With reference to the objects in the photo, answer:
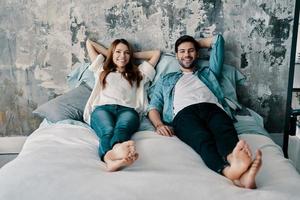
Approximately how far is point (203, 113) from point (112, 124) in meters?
0.51

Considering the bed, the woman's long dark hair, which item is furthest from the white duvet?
the woman's long dark hair

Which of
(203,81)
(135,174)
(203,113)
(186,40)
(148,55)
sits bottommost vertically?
(135,174)

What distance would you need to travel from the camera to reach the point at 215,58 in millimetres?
2291

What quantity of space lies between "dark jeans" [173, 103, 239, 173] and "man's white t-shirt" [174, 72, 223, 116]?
0.06 metres

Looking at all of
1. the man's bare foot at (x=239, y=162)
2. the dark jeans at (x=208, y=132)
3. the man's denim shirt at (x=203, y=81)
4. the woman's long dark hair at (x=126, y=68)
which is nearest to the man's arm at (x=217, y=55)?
the man's denim shirt at (x=203, y=81)

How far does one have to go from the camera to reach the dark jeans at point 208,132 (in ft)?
5.09

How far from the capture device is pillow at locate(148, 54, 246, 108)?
235 centimetres

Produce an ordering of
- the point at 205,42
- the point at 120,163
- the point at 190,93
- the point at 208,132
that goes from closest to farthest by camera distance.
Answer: the point at 120,163 < the point at 208,132 < the point at 190,93 < the point at 205,42

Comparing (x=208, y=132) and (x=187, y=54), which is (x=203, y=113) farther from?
(x=187, y=54)

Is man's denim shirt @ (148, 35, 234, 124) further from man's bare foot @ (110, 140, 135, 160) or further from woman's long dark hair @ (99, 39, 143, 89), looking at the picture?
man's bare foot @ (110, 140, 135, 160)

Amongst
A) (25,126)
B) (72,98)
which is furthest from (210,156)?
(25,126)

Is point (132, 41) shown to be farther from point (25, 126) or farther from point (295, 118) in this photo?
point (295, 118)

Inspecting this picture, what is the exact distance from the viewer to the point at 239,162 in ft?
4.42

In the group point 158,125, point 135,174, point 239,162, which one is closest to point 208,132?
point 158,125
